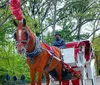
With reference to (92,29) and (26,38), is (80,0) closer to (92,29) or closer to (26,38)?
(92,29)

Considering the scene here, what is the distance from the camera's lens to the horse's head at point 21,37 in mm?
6878

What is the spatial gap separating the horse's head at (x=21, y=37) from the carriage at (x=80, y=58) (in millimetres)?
2712

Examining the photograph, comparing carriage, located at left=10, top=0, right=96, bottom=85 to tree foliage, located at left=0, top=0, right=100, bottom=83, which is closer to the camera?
carriage, located at left=10, top=0, right=96, bottom=85

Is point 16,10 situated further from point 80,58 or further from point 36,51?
point 80,58

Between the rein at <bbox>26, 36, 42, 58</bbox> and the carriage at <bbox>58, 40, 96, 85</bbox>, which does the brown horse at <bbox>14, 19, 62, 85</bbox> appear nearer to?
the rein at <bbox>26, 36, 42, 58</bbox>

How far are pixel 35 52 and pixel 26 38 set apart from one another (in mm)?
568

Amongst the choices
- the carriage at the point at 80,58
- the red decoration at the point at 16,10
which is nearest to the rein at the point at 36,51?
the red decoration at the point at 16,10

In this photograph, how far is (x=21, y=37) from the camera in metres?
7.02

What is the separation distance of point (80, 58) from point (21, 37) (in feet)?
11.1

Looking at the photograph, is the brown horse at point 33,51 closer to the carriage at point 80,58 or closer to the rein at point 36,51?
the rein at point 36,51

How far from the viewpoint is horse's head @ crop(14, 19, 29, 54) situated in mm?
6878

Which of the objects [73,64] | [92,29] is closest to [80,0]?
[92,29]

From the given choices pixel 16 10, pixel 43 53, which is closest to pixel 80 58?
pixel 43 53

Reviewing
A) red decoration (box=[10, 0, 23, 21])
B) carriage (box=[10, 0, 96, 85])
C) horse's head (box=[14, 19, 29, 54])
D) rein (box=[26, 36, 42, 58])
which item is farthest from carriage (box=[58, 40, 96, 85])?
red decoration (box=[10, 0, 23, 21])
